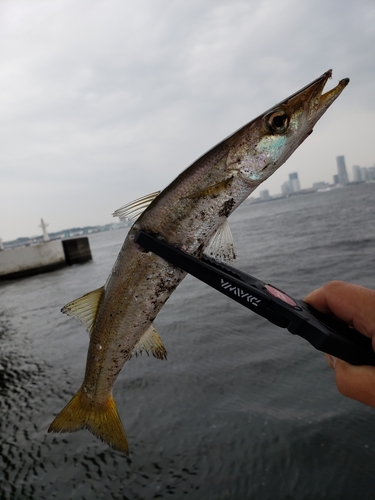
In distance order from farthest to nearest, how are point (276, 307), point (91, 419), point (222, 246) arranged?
point (91, 419) → point (222, 246) → point (276, 307)

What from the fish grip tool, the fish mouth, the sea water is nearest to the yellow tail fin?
the fish grip tool

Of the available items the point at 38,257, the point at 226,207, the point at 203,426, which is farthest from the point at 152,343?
the point at 38,257

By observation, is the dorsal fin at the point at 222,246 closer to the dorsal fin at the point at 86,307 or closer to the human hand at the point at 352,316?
the human hand at the point at 352,316

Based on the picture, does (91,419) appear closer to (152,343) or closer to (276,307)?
(152,343)

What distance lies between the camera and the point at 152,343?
8.06 feet

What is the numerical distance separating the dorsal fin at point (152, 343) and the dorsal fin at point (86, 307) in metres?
0.38

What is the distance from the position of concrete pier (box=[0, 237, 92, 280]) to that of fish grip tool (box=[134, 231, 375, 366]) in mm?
34484

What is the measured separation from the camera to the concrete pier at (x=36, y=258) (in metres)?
32.6

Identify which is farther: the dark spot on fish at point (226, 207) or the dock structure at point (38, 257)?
the dock structure at point (38, 257)

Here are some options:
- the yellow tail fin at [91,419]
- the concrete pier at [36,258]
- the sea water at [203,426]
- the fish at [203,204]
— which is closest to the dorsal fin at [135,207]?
the fish at [203,204]

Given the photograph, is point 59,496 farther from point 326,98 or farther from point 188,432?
point 326,98

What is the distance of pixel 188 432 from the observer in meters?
5.60

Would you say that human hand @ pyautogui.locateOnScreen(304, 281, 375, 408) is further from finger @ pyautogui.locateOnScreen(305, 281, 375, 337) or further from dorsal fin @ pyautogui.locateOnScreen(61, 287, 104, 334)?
dorsal fin @ pyautogui.locateOnScreen(61, 287, 104, 334)

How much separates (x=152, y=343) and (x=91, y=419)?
0.80m
